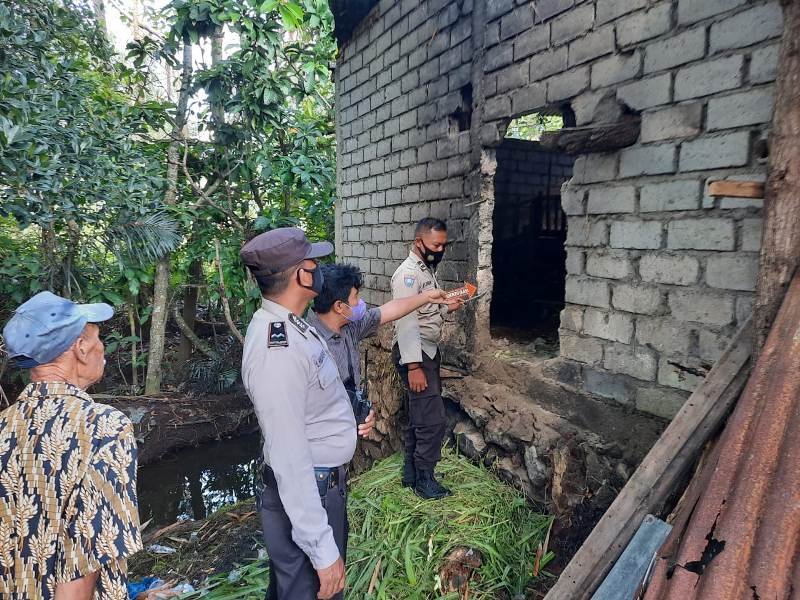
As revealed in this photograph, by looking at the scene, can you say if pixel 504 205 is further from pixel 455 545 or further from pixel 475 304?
pixel 455 545

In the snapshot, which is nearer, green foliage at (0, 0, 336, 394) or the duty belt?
the duty belt

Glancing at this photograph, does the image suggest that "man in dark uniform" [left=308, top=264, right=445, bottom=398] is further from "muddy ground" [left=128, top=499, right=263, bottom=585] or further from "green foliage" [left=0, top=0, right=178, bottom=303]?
"green foliage" [left=0, top=0, right=178, bottom=303]

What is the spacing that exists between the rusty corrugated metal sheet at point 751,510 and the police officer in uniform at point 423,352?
7.25 feet

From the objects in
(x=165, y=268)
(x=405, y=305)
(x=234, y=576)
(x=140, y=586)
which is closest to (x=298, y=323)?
(x=405, y=305)

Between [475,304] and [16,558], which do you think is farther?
[475,304]

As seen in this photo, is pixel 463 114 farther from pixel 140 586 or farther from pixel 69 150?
pixel 140 586

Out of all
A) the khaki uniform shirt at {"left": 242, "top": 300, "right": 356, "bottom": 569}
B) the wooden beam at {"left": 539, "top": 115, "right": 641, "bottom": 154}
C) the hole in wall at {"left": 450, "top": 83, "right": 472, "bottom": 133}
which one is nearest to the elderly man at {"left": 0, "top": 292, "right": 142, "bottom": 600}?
the khaki uniform shirt at {"left": 242, "top": 300, "right": 356, "bottom": 569}

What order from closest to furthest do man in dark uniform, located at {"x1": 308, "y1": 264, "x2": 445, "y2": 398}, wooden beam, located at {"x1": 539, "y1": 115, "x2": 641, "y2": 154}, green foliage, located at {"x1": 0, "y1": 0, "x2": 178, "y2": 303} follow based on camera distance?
1. man in dark uniform, located at {"x1": 308, "y1": 264, "x2": 445, "y2": 398}
2. wooden beam, located at {"x1": 539, "y1": 115, "x2": 641, "y2": 154}
3. green foliage, located at {"x1": 0, "y1": 0, "x2": 178, "y2": 303}

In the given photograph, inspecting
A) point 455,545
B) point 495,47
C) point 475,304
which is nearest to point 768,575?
point 455,545

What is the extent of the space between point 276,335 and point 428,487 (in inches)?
88.6

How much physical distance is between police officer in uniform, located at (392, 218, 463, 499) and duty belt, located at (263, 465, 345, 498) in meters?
1.51

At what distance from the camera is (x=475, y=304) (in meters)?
3.92

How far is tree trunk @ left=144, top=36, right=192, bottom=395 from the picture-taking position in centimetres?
692

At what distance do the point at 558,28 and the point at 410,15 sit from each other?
1986mm
